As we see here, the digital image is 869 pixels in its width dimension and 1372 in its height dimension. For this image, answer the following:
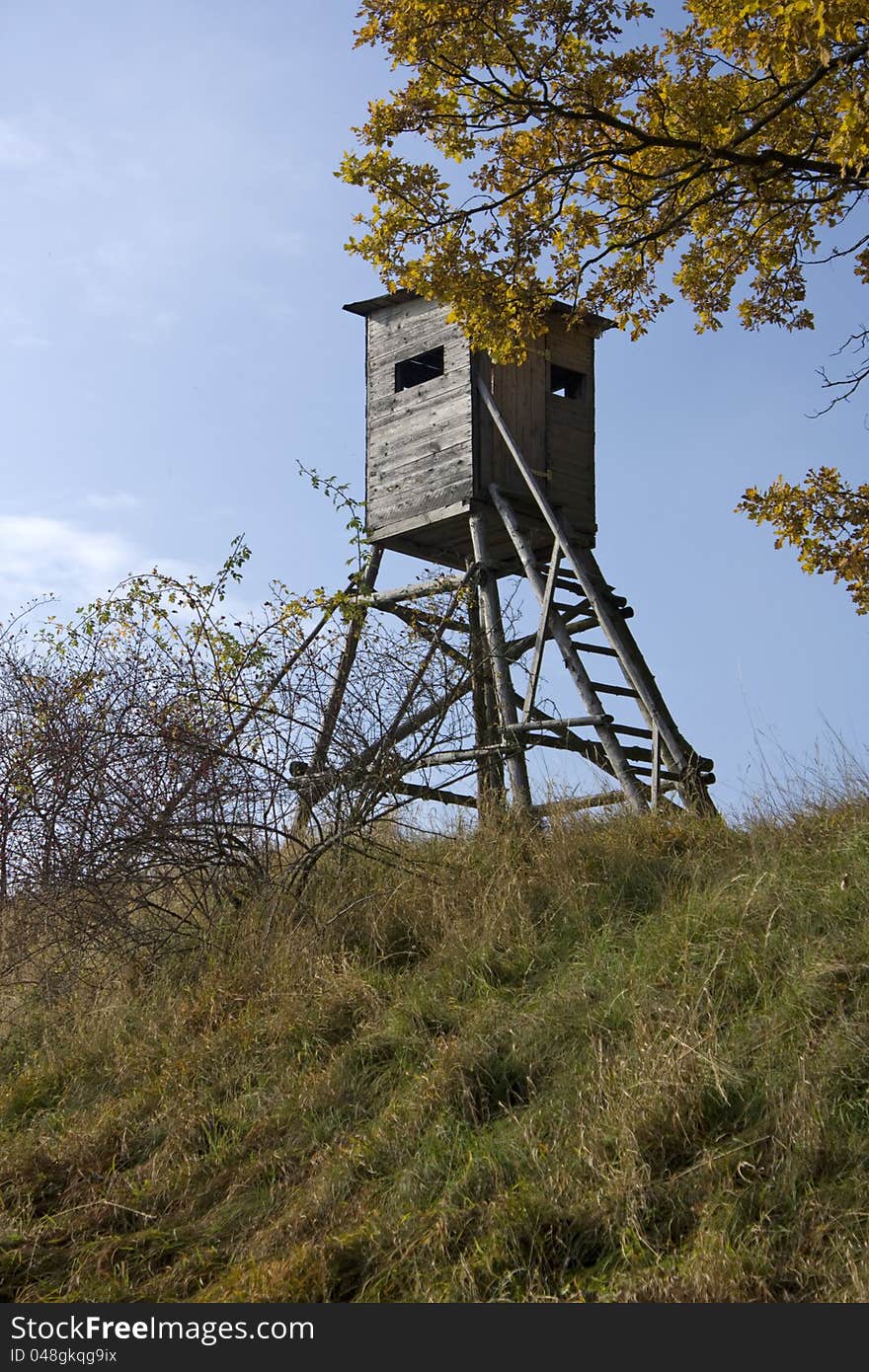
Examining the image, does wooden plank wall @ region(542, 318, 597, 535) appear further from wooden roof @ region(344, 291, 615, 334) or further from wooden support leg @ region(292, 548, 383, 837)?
wooden support leg @ region(292, 548, 383, 837)

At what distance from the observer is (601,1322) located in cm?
441

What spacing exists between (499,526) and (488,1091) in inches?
331

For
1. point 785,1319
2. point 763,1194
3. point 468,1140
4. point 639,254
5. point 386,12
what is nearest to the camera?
point 785,1319

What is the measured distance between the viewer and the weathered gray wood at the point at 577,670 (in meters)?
11.0

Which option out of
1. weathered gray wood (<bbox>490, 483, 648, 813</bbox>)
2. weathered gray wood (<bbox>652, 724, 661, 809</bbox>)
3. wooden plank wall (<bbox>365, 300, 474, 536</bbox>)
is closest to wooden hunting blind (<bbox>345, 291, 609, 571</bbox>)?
wooden plank wall (<bbox>365, 300, 474, 536</bbox>)

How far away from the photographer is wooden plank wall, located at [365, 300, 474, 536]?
43.8ft

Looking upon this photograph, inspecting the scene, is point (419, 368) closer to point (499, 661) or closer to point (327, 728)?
point (499, 661)

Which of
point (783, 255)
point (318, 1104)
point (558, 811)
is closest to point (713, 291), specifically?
point (783, 255)

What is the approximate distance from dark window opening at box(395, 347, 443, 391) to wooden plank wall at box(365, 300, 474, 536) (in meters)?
0.07

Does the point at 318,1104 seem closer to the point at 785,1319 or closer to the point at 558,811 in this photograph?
the point at 785,1319

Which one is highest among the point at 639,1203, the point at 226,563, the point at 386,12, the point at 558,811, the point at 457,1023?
the point at 386,12

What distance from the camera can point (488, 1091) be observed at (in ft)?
19.6

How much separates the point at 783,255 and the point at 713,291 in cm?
61

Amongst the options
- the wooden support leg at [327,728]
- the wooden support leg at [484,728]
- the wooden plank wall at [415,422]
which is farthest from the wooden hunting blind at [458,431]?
the wooden support leg at [327,728]
